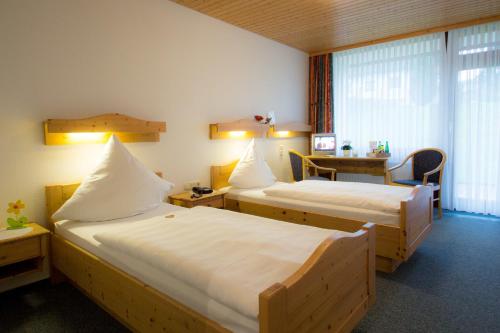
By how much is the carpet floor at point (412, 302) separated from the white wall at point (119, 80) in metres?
0.74

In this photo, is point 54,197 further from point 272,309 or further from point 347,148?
point 347,148

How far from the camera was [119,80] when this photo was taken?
316 centimetres

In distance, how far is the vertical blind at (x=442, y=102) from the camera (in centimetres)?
449

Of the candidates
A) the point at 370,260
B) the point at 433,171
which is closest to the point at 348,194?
the point at 370,260

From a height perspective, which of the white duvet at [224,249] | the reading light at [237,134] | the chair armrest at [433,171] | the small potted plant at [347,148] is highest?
the reading light at [237,134]

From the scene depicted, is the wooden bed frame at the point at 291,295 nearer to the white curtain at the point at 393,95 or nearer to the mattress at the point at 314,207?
the mattress at the point at 314,207

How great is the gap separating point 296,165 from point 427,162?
1.96m

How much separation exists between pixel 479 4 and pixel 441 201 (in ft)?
8.72

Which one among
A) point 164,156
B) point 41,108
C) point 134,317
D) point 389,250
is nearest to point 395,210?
point 389,250

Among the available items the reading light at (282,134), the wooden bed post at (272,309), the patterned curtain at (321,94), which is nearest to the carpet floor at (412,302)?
the wooden bed post at (272,309)

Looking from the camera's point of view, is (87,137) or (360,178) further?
(360,178)

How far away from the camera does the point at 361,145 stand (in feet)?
18.6

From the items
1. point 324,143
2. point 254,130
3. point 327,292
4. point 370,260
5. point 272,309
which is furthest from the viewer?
point 324,143

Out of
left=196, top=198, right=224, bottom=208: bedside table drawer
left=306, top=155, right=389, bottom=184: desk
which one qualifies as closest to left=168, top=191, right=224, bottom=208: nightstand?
left=196, top=198, right=224, bottom=208: bedside table drawer
